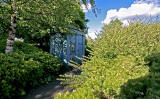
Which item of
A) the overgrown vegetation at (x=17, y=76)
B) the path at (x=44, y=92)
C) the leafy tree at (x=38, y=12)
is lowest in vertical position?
the path at (x=44, y=92)

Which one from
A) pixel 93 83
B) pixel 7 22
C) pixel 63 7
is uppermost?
pixel 63 7

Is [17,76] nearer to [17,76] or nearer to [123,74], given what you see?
[17,76]

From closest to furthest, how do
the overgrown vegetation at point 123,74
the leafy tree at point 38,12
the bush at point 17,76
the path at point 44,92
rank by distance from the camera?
the overgrown vegetation at point 123,74
the bush at point 17,76
the path at point 44,92
the leafy tree at point 38,12

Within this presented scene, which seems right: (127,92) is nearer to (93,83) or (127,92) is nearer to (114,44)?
(93,83)

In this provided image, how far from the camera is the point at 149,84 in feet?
5.24

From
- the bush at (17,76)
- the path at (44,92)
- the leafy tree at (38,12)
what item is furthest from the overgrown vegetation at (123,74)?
the leafy tree at (38,12)

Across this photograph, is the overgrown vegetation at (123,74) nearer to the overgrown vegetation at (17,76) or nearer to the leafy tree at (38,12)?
the overgrown vegetation at (17,76)

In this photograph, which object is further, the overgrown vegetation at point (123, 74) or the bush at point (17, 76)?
the bush at point (17, 76)

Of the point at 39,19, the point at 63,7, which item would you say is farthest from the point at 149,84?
the point at 39,19

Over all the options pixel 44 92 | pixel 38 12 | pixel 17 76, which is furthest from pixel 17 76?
pixel 38 12

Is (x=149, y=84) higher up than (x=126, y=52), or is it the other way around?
(x=126, y=52)

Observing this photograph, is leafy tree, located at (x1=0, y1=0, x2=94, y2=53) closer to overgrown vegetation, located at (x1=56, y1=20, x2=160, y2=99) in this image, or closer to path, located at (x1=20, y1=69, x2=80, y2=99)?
overgrown vegetation, located at (x1=56, y1=20, x2=160, y2=99)

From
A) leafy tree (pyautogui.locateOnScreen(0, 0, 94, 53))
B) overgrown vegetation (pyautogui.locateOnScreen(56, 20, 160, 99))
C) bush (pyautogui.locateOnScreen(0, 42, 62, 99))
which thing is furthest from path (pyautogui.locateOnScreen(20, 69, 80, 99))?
leafy tree (pyautogui.locateOnScreen(0, 0, 94, 53))

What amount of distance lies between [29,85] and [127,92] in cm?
409
